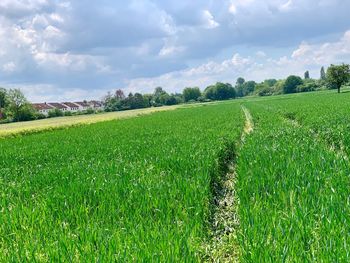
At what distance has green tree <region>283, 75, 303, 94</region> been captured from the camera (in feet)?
537

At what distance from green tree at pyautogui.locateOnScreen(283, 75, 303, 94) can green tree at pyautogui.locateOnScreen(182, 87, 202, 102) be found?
45.8 meters

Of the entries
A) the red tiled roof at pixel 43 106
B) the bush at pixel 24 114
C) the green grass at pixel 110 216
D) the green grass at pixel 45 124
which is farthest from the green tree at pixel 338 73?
the red tiled roof at pixel 43 106

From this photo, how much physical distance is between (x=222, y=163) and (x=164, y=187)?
4.95 meters

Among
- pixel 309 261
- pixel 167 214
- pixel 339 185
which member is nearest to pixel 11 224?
pixel 167 214

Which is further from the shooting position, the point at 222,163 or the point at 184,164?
the point at 222,163

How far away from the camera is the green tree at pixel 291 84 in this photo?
163625mm

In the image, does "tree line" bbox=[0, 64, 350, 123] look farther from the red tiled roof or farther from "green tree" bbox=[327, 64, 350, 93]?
the red tiled roof

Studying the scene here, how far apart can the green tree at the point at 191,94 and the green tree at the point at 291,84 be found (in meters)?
45.8

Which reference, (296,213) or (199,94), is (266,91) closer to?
(199,94)

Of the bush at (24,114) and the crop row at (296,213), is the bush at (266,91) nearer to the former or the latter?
the bush at (24,114)

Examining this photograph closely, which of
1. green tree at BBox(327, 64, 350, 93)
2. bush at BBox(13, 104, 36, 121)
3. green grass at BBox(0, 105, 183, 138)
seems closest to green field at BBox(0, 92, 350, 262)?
green grass at BBox(0, 105, 183, 138)

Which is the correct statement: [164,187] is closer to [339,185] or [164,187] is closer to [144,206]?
[144,206]

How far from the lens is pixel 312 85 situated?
14900 centimetres

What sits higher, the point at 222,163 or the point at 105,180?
the point at 105,180
